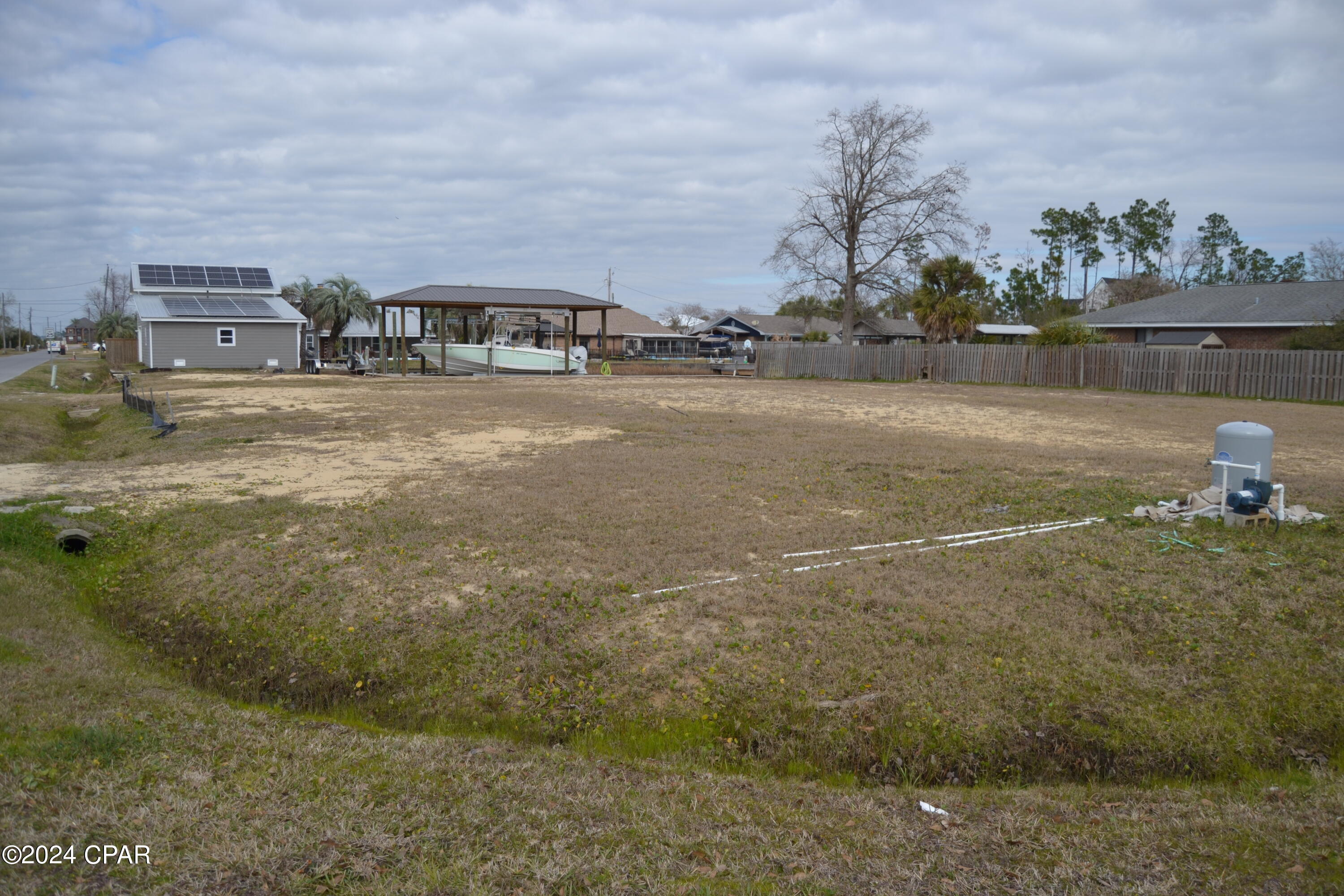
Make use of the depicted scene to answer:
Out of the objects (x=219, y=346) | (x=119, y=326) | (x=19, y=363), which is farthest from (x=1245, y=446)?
(x=119, y=326)

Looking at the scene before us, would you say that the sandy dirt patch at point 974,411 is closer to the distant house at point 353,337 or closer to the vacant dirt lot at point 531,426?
the vacant dirt lot at point 531,426

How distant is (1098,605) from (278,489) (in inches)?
380

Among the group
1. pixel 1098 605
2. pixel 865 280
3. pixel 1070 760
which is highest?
pixel 865 280

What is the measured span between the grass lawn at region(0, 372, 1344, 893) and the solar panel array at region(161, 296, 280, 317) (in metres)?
30.8

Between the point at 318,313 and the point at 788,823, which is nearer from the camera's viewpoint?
the point at 788,823

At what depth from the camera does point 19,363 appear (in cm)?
4697

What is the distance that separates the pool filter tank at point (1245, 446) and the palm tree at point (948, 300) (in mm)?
33293

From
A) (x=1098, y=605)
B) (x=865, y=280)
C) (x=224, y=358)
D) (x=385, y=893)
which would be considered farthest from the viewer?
(x=865, y=280)

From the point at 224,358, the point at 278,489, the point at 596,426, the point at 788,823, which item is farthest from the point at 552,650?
the point at 224,358

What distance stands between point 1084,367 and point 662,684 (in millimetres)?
31752

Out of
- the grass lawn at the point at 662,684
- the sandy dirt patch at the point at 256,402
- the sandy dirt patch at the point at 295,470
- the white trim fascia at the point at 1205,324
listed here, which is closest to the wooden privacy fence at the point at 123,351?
the sandy dirt patch at the point at 256,402

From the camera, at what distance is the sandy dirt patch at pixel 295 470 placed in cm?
1103

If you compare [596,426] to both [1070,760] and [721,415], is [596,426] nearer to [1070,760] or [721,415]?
[721,415]

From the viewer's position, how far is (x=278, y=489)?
36.8 ft
